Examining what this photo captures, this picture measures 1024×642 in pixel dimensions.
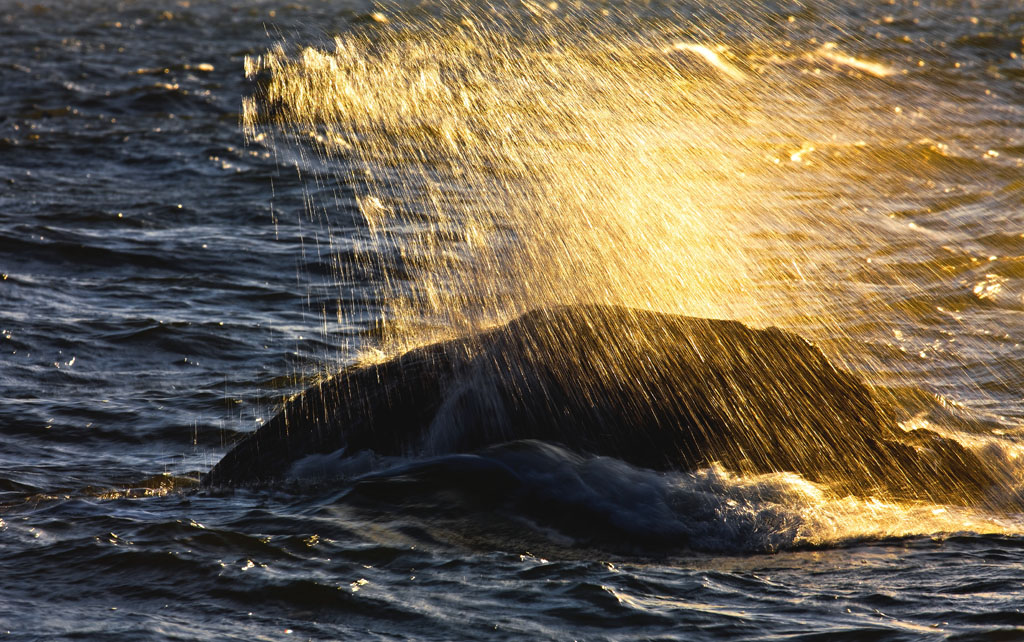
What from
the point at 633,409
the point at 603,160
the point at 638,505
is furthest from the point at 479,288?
the point at 638,505

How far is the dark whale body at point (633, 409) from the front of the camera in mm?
5438

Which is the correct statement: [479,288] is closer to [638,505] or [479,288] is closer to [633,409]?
[633,409]

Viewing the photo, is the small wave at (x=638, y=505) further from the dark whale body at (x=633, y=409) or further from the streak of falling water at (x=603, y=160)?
the streak of falling water at (x=603, y=160)

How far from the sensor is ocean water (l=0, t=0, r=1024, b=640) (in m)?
4.32

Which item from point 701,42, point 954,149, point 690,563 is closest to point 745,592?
point 690,563

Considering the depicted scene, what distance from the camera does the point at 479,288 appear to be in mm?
8945

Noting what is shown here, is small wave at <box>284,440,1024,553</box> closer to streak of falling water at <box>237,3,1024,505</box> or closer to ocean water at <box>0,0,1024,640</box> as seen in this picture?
ocean water at <box>0,0,1024,640</box>

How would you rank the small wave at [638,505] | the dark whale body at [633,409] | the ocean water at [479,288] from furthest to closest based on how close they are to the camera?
1. the dark whale body at [633,409]
2. the small wave at [638,505]
3. the ocean water at [479,288]

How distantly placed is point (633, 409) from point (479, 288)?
3.65 meters

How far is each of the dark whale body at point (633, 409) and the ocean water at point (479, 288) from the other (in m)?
0.16

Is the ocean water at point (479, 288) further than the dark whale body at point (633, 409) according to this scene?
No

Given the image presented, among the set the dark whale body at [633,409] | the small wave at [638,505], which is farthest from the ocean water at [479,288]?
the dark whale body at [633,409]

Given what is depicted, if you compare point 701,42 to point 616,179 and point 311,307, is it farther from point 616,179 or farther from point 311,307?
point 311,307

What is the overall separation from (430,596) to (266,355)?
4.50 meters
